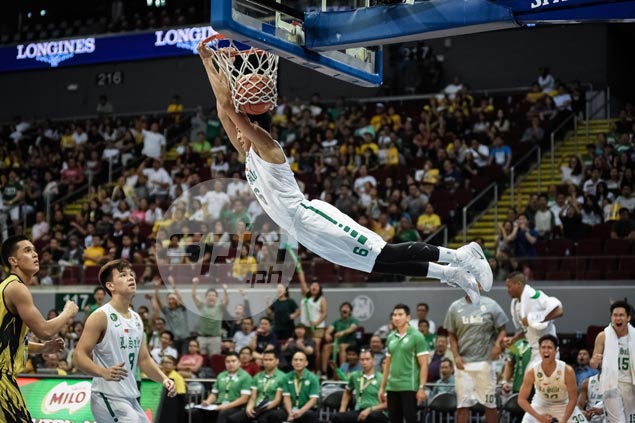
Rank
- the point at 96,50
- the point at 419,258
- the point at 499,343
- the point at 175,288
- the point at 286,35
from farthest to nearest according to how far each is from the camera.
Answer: the point at 96,50, the point at 175,288, the point at 499,343, the point at 419,258, the point at 286,35

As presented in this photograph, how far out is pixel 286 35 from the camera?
759cm

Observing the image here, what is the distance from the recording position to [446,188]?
1966 cm

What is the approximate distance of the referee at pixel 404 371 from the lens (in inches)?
496

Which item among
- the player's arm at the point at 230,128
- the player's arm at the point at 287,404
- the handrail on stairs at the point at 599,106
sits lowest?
the player's arm at the point at 287,404

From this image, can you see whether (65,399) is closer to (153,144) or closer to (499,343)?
(499,343)

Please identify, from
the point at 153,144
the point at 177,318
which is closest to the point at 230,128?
the point at 177,318

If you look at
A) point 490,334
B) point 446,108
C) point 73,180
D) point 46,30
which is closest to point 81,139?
point 73,180

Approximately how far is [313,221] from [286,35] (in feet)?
4.95

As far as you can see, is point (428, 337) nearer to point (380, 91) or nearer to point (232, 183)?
point (232, 183)

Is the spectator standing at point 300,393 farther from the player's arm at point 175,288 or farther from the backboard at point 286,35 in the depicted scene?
the backboard at point 286,35

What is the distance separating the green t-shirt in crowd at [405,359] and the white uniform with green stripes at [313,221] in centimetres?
478

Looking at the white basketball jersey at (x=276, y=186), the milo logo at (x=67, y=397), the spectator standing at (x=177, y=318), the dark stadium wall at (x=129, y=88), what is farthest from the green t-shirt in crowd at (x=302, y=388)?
the dark stadium wall at (x=129, y=88)

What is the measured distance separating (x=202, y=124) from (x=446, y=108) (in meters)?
7.27

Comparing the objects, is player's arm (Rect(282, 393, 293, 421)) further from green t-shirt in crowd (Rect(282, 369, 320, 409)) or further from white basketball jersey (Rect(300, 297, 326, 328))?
white basketball jersey (Rect(300, 297, 326, 328))
